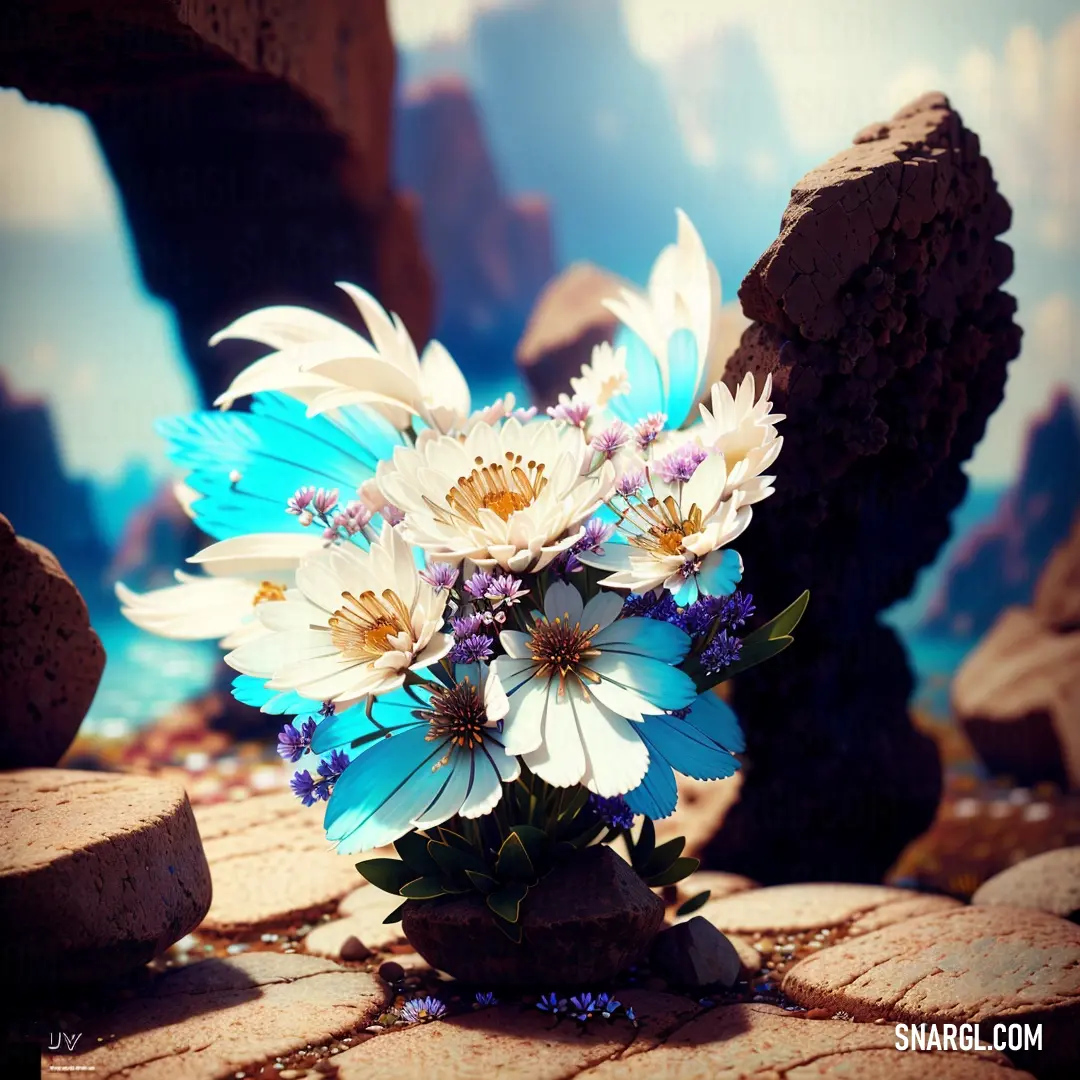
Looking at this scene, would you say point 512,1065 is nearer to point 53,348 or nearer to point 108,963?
point 108,963

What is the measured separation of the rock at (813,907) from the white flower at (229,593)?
871 millimetres

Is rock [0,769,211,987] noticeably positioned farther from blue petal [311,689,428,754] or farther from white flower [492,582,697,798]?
white flower [492,582,697,798]

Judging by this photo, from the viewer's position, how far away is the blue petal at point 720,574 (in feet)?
4.07

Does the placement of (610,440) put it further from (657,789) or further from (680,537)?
(657,789)

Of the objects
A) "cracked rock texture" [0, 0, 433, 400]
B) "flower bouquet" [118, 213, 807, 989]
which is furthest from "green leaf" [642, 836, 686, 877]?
"cracked rock texture" [0, 0, 433, 400]

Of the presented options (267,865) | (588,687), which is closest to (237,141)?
(267,865)

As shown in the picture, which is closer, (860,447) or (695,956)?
(695,956)

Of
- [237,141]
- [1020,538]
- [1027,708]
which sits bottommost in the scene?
[1020,538]

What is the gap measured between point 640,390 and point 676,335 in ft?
0.33

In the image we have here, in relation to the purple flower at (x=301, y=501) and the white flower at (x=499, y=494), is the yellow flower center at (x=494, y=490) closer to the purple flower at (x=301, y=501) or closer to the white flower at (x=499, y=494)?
the white flower at (x=499, y=494)

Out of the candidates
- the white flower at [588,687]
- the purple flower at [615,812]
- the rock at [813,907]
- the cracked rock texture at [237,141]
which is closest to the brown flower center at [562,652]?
the white flower at [588,687]

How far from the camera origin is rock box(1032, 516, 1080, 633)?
3787mm

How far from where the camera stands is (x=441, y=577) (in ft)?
4.15

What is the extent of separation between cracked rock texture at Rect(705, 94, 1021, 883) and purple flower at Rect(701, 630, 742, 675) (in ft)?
1.58
